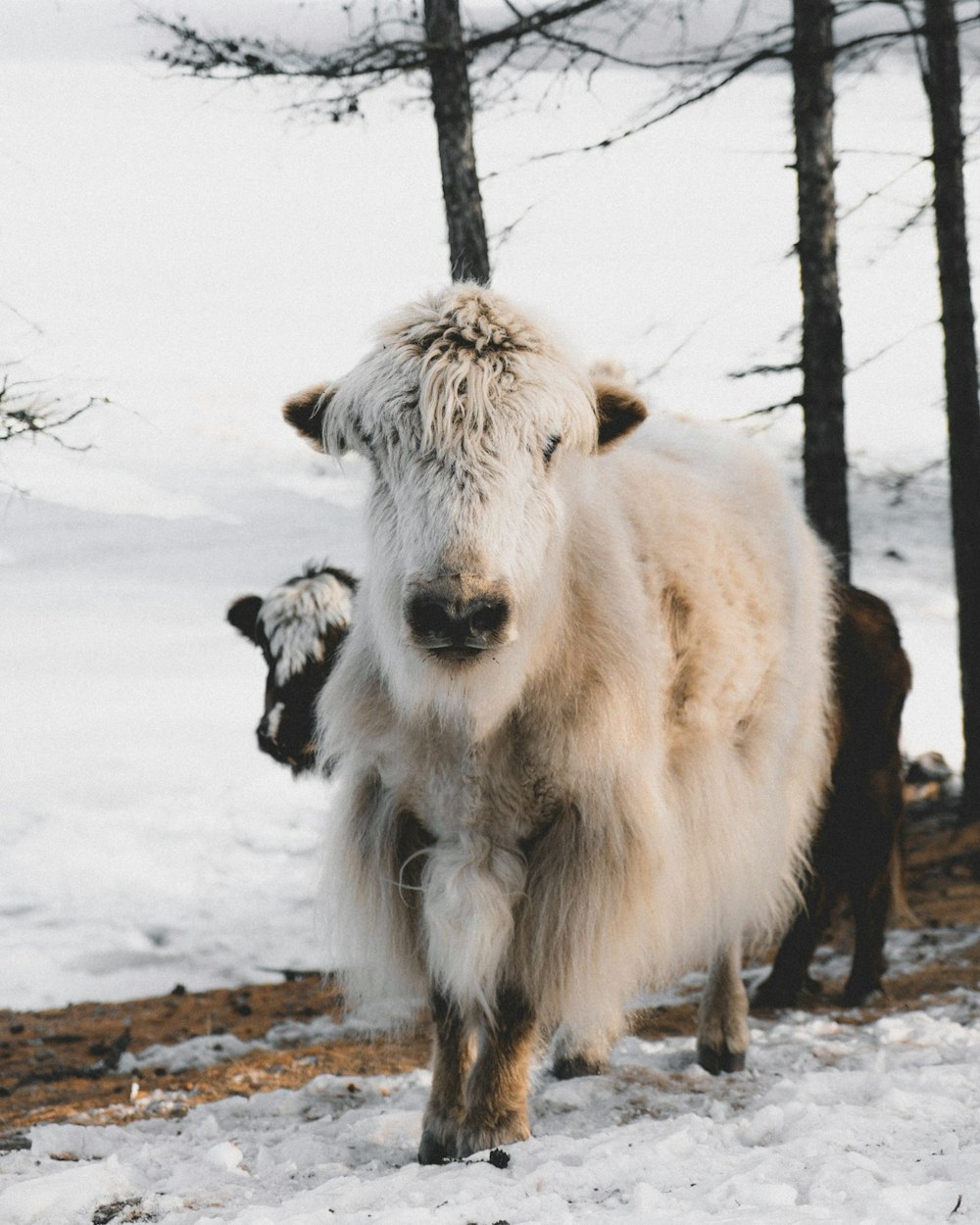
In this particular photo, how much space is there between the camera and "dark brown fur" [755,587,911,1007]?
6.07m

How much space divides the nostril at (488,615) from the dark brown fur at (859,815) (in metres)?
3.44

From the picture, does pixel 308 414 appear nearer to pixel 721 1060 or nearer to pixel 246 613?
pixel 721 1060

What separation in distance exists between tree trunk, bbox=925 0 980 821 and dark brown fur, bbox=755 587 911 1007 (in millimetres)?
4283

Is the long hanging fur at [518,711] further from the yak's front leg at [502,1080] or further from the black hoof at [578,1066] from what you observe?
the black hoof at [578,1066]

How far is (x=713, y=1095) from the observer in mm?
4156

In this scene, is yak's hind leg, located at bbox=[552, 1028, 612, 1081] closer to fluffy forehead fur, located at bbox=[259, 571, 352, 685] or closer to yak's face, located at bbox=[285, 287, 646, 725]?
yak's face, located at bbox=[285, 287, 646, 725]

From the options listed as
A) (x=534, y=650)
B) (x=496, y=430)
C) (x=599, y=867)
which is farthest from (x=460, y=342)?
(x=599, y=867)

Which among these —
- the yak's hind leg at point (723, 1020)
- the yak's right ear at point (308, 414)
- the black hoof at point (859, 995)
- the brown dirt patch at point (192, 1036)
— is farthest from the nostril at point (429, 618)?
the black hoof at point (859, 995)

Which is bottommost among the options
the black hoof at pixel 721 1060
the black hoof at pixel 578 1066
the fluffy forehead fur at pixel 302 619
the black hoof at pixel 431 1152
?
the black hoof at pixel 721 1060

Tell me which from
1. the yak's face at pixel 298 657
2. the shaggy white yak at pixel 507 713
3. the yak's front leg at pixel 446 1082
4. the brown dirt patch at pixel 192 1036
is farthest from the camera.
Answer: the yak's face at pixel 298 657

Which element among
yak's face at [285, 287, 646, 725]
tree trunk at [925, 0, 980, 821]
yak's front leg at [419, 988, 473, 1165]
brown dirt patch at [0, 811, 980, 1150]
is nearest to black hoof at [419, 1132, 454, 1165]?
yak's front leg at [419, 988, 473, 1165]

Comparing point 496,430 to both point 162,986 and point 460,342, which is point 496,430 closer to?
point 460,342

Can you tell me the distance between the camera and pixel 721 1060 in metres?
4.75

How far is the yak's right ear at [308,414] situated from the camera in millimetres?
3791
